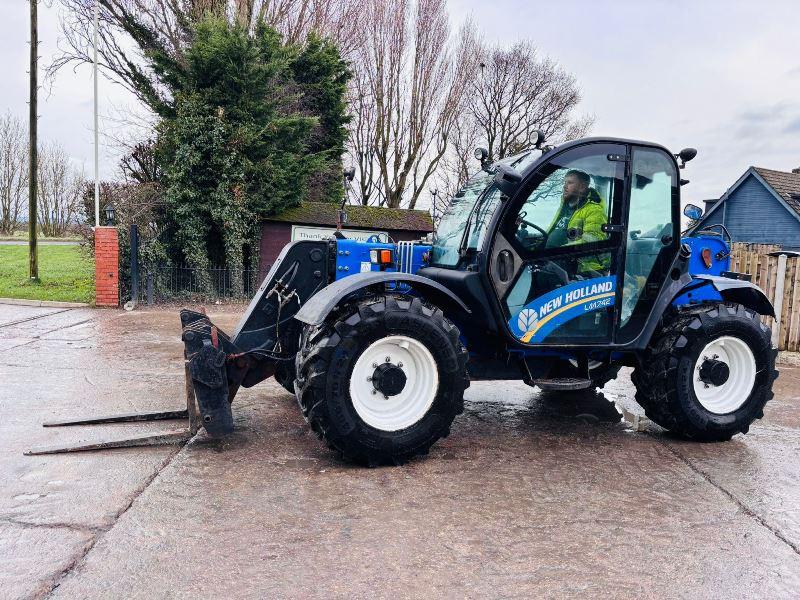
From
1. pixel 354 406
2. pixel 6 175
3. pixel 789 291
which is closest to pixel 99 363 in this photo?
pixel 354 406

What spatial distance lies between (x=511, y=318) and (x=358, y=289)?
1140 mm

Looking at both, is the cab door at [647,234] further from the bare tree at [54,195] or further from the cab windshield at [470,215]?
the bare tree at [54,195]

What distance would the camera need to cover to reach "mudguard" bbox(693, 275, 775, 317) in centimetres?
518

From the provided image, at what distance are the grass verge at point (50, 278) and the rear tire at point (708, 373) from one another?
39.8 feet

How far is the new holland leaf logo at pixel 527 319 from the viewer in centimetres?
450

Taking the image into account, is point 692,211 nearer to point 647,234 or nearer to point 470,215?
point 647,234

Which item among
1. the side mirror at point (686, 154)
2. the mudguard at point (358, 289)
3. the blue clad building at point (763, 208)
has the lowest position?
the mudguard at point (358, 289)

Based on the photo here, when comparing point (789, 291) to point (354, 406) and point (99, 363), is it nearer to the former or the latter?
point (354, 406)

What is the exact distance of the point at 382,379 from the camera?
161 inches

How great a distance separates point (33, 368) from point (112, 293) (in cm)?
643

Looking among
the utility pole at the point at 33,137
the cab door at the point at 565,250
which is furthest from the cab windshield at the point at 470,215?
the utility pole at the point at 33,137

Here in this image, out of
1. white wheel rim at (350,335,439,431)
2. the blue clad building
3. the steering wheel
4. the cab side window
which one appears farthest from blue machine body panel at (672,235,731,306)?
the blue clad building

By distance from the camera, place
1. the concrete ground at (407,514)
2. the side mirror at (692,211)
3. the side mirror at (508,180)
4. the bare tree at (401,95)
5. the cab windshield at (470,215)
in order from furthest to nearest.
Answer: the bare tree at (401,95) → the side mirror at (692,211) → the cab windshield at (470,215) → the side mirror at (508,180) → the concrete ground at (407,514)

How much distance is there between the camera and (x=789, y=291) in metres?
9.59
